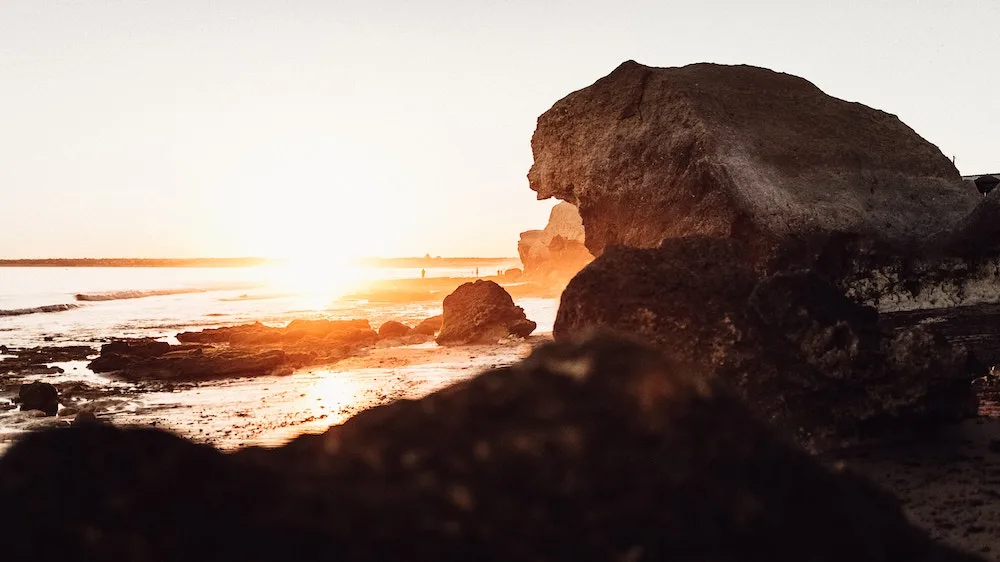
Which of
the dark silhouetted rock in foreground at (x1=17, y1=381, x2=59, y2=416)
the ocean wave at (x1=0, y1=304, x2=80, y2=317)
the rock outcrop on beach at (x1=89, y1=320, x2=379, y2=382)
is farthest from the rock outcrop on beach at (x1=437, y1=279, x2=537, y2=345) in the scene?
the ocean wave at (x1=0, y1=304, x2=80, y2=317)

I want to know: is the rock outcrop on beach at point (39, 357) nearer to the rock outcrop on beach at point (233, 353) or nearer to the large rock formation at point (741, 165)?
the rock outcrop on beach at point (233, 353)

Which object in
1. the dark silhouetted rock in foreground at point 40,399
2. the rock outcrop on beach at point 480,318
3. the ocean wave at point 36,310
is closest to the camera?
the dark silhouetted rock in foreground at point 40,399

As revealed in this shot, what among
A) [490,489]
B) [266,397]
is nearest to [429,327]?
[266,397]

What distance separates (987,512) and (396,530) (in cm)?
434

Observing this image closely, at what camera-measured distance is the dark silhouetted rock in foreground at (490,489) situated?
180 cm

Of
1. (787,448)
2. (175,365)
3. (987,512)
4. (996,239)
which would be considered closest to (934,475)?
(987,512)

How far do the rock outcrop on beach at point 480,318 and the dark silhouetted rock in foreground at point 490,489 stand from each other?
18131mm

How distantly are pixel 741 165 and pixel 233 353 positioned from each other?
39.2 ft

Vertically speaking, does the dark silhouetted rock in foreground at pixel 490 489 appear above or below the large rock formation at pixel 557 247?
below

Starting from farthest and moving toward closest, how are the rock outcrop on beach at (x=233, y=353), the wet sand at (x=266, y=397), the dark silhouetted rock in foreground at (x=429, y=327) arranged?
the dark silhouetted rock in foreground at (x=429, y=327) < the rock outcrop on beach at (x=233, y=353) < the wet sand at (x=266, y=397)

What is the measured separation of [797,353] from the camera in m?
5.84

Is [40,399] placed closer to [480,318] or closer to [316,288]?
[480,318]

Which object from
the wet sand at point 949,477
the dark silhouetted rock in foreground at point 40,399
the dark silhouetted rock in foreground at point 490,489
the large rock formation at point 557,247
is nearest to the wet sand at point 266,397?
the dark silhouetted rock in foreground at point 40,399

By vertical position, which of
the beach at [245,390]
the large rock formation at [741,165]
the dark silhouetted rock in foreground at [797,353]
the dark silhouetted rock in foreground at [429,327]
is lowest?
the beach at [245,390]
